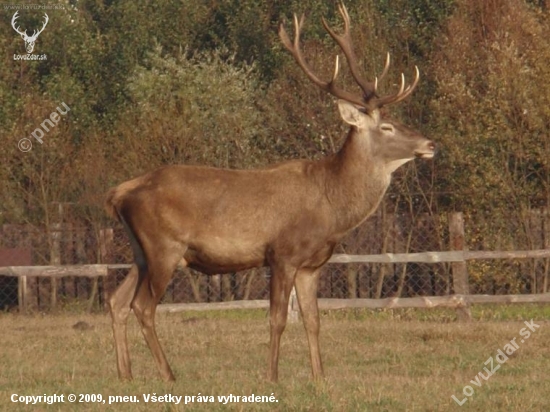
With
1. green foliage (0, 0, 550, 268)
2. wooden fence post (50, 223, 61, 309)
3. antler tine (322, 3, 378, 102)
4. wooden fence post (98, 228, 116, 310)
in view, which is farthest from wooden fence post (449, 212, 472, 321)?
wooden fence post (50, 223, 61, 309)

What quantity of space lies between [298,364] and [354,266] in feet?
31.9

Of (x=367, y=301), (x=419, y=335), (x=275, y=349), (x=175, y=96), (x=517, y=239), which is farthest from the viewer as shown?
(x=175, y=96)

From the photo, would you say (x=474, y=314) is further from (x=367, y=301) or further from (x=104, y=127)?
(x=104, y=127)

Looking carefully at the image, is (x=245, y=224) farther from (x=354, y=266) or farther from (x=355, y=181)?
(x=354, y=266)

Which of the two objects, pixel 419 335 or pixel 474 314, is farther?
pixel 474 314

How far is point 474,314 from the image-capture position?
787 inches

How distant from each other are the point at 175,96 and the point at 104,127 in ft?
13.5

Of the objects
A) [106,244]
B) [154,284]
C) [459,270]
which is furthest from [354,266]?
[154,284]

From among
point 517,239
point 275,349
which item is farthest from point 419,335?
point 517,239

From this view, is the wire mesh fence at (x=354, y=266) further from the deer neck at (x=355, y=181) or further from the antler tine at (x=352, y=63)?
the deer neck at (x=355, y=181)

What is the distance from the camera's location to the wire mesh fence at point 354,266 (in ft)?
71.8

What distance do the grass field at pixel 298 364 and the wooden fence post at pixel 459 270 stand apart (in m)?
0.34

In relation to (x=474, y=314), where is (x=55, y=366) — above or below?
above

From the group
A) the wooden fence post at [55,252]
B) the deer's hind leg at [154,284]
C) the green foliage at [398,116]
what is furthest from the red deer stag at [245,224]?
the wooden fence post at [55,252]
